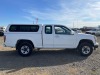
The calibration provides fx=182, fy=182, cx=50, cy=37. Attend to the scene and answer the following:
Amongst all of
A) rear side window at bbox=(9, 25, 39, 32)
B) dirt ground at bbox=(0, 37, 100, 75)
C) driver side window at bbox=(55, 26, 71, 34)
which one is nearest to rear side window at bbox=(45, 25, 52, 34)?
driver side window at bbox=(55, 26, 71, 34)

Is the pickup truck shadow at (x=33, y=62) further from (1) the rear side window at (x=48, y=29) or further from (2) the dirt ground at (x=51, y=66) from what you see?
(1) the rear side window at (x=48, y=29)

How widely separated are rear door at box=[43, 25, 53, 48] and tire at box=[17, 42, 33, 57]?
92cm

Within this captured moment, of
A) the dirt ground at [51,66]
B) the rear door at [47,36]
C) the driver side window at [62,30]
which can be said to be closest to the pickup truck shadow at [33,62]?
the dirt ground at [51,66]

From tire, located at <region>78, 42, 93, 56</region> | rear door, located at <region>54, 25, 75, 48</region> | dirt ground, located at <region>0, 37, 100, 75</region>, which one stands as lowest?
dirt ground, located at <region>0, 37, 100, 75</region>

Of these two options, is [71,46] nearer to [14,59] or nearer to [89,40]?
[89,40]

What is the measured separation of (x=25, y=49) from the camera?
1104cm

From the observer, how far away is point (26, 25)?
11.3 metres

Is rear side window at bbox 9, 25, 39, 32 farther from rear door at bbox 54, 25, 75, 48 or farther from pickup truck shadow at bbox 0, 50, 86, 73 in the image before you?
pickup truck shadow at bbox 0, 50, 86, 73

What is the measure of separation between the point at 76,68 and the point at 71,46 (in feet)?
9.42

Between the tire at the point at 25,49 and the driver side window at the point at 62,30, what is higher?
the driver side window at the point at 62,30

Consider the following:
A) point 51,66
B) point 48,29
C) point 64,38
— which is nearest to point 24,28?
point 48,29

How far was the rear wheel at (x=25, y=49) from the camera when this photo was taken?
1098 cm

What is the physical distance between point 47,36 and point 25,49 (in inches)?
61.0

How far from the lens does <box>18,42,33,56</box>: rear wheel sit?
10977 millimetres
